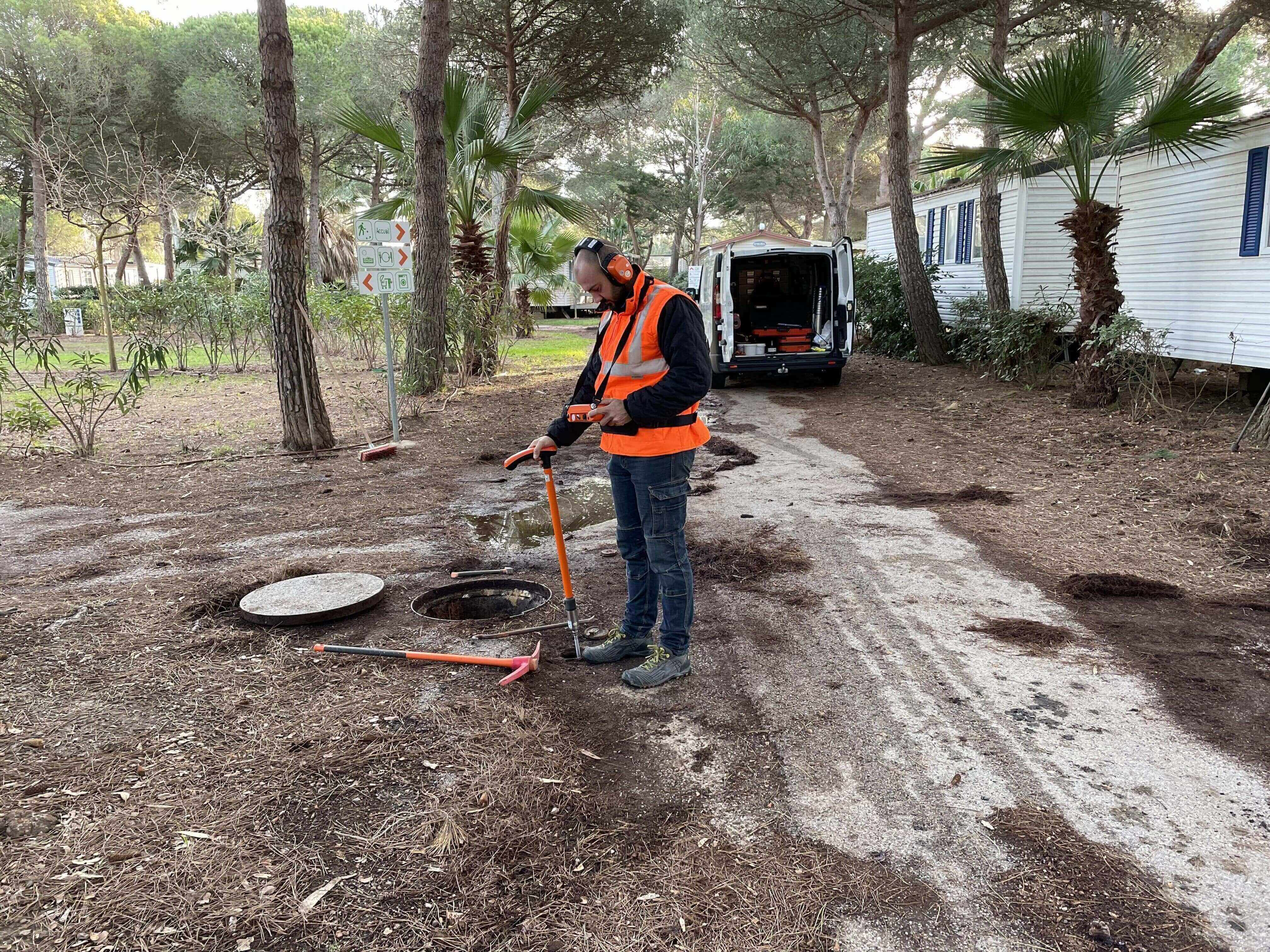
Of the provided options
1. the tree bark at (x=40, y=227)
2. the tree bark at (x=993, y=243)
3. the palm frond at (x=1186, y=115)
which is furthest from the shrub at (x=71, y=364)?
the tree bark at (x=40, y=227)

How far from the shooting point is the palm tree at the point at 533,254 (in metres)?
20.0

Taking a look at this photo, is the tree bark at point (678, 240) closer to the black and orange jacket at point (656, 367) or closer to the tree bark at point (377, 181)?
the tree bark at point (377, 181)

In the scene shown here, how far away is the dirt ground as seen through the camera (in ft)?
7.73

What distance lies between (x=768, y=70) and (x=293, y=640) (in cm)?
2184

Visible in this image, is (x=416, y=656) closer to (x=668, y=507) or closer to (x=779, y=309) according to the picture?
(x=668, y=507)

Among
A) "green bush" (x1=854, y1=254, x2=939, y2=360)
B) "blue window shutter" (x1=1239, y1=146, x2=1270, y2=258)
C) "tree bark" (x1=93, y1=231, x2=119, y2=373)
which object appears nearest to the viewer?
"blue window shutter" (x1=1239, y1=146, x2=1270, y2=258)

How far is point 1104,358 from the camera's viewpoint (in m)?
10.4

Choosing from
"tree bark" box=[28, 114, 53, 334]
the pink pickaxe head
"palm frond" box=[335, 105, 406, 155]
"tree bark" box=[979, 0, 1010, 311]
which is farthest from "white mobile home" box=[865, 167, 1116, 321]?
"tree bark" box=[28, 114, 53, 334]

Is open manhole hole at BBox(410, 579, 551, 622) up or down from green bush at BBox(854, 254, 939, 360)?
down

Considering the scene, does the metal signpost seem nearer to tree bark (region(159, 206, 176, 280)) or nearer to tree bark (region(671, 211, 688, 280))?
tree bark (region(159, 206, 176, 280))

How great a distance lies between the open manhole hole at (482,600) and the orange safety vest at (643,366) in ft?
4.94

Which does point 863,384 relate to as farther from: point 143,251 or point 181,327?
point 143,251

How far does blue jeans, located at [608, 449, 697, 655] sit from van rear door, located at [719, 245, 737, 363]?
978cm

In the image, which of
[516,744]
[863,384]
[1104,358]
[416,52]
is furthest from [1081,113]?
[416,52]
